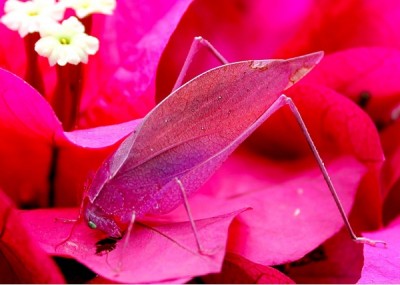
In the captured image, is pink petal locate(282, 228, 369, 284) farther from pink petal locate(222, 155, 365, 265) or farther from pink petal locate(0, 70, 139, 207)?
pink petal locate(0, 70, 139, 207)

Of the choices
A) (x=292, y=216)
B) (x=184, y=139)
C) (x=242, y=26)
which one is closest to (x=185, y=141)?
(x=184, y=139)

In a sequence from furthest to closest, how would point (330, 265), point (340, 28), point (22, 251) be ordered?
point (340, 28) → point (330, 265) → point (22, 251)

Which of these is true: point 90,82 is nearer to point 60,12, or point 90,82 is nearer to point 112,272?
point 60,12

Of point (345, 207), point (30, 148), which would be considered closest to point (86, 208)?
point (30, 148)

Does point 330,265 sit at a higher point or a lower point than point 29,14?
lower

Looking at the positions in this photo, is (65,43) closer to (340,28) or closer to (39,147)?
(39,147)

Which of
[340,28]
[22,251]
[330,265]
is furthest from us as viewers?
[340,28]

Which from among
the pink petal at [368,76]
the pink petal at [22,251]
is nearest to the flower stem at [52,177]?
the pink petal at [22,251]

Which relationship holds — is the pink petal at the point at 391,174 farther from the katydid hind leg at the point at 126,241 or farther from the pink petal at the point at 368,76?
the katydid hind leg at the point at 126,241
